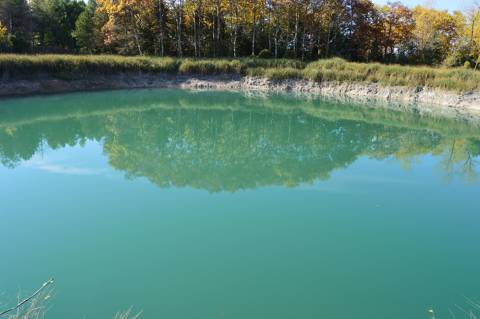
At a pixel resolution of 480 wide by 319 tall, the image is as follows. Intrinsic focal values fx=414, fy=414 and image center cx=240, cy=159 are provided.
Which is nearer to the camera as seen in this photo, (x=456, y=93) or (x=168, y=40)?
(x=456, y=93)

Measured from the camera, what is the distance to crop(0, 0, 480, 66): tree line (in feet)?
98.3

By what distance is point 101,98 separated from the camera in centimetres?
2098

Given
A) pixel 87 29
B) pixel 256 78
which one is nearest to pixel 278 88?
pixel 256 78

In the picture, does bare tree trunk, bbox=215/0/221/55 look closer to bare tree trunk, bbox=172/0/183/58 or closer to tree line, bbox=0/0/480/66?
tree line, bbox=0/0/480/66

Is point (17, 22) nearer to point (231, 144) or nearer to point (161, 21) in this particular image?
point (161, 21)

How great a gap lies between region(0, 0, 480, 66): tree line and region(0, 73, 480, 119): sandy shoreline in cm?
529

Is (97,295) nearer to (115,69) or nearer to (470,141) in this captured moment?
(470,141)

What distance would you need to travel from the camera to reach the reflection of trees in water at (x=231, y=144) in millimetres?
10203

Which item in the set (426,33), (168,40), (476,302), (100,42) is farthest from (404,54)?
(476,302)

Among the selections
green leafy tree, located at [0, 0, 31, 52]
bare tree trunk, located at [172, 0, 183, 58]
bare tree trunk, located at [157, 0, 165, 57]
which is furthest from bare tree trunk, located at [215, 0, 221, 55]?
green leafy tree, located at [0, 0, 31, 52]

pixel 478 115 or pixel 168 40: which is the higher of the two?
pixel 168 40

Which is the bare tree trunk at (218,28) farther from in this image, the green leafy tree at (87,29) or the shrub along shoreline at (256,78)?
the green leafy tree at (87,29)

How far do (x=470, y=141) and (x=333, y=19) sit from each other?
1996 centimetres

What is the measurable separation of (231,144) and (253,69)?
1435 cm
